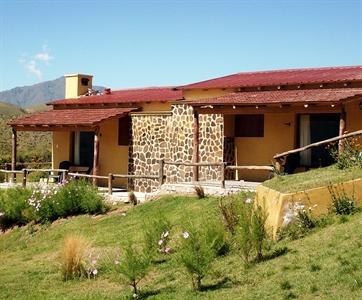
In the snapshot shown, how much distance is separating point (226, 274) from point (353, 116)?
9568 millimetres

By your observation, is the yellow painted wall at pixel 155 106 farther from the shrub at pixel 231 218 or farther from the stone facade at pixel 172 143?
the shrub at pixel 231 218

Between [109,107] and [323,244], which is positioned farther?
[109,107]

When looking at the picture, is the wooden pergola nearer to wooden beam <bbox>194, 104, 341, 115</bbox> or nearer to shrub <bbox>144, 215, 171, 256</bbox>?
wooden beam <bbox>194, 104, 341, 115</bbox>

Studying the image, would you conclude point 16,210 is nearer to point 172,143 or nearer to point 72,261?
point 172,143

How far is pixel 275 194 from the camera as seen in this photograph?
421 inches

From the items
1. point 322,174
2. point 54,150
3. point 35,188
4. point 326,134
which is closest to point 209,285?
point 322,174

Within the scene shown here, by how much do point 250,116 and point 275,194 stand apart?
8972 mm

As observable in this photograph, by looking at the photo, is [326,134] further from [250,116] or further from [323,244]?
[323,244]

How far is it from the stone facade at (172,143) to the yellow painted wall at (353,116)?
4553mm

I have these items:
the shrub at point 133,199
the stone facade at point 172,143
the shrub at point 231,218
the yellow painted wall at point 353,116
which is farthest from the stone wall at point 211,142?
the shrub at point 231,218

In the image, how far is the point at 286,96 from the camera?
1733 centimetres

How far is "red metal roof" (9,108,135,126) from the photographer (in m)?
21.5

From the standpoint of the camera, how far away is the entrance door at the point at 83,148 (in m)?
23.8

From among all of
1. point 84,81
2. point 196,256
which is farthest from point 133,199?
point 84,81
